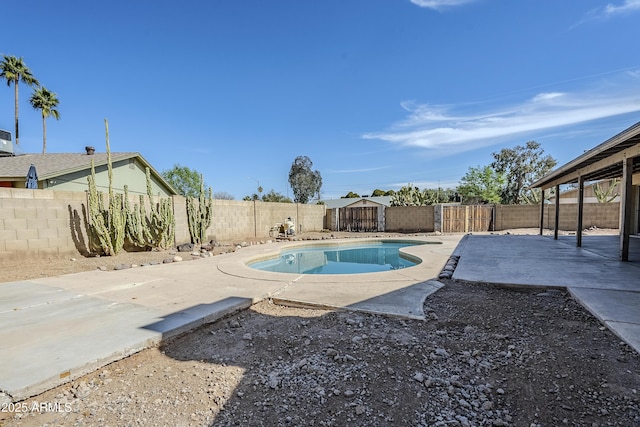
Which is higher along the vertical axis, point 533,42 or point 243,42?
point 243,42

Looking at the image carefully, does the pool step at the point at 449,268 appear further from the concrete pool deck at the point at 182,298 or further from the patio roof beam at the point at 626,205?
the patio roof beam at the point at 626,205

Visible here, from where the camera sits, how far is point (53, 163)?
46.6 ft

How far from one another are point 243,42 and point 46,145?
21103 millimetres

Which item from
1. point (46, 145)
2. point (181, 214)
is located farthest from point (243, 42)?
point (46, 145)

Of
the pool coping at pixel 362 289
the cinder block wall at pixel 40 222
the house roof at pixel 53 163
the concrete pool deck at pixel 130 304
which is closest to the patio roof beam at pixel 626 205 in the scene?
the pool coping at pixel 362 289

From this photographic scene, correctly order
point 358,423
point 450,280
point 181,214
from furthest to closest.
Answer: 1. point 181,214
2. point 450,280
3. point 358,423

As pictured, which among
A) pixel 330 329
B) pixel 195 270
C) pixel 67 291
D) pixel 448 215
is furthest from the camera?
pixel 448 215

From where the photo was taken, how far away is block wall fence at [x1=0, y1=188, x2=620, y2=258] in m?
6.90

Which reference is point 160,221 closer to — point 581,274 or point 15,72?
point 581,274

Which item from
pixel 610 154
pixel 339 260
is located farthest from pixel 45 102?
pixel 610 154

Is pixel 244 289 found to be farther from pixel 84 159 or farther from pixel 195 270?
pixel 84 159

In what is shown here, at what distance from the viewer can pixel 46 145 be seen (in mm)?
23266

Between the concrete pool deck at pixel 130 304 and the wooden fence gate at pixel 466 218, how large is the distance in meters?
12.2

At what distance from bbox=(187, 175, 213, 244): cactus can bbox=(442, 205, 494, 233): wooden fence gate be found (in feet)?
43.8
